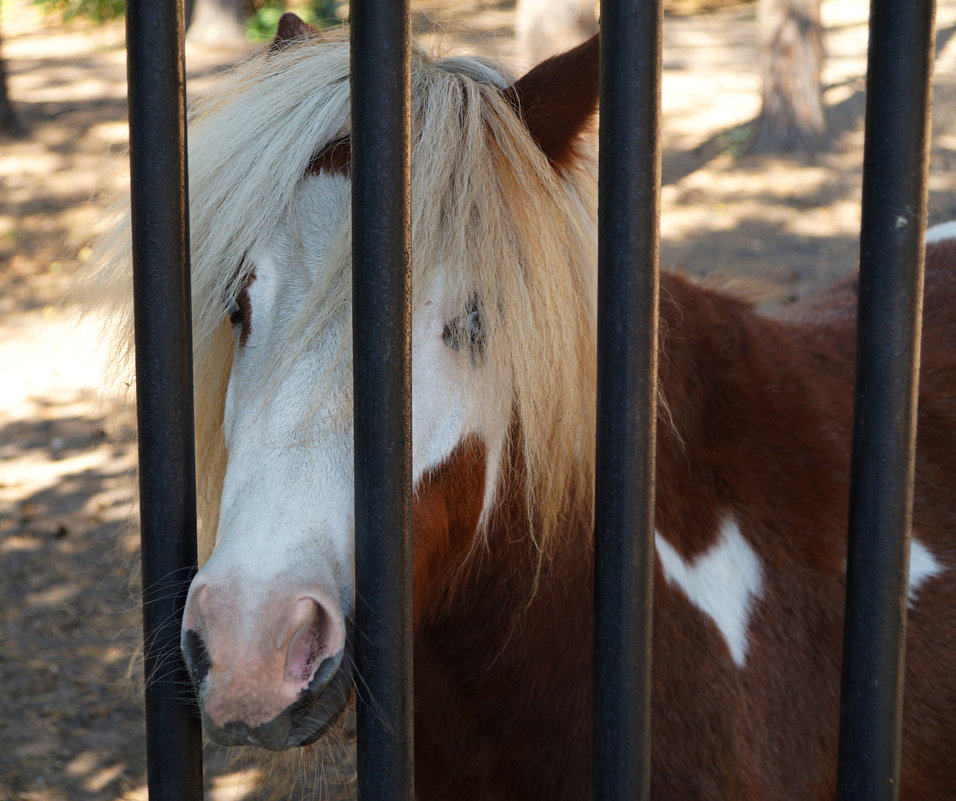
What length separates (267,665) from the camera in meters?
1.06

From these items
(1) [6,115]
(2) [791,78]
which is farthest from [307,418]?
(1) [6,115]

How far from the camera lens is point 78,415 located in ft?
17.3

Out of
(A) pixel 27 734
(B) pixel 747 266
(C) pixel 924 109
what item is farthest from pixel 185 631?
(B) pixel 747 266

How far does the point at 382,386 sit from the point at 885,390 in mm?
433

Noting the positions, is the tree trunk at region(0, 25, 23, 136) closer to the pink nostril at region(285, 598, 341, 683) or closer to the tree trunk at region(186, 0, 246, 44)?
the tree trunk at region(186, 0, 246, 44)

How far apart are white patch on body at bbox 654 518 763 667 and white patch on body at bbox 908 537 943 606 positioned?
390 mm

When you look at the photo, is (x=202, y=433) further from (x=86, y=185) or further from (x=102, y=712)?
(x=86, y=185)

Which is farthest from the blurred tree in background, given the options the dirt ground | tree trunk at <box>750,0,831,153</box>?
tree trunk at <box>750,0,831,153</box>

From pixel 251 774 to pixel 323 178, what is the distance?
201 cm

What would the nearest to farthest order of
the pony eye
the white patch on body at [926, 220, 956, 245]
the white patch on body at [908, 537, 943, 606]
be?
the pony eye → the white patch on body at [908, 537, 943, 606] → the white patch on body at [926, 220, 956, 245]

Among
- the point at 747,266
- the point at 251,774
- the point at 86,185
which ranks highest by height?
the point at 86,185

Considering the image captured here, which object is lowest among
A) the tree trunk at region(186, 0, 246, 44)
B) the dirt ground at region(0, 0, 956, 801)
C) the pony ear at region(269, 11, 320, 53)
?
the dirt ground at region(0, 0, 956, 801)

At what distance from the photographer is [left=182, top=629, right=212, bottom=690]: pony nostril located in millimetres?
1064

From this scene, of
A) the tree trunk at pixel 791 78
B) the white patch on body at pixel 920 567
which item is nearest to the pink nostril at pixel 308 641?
the white patch on body at pixel 920 567
